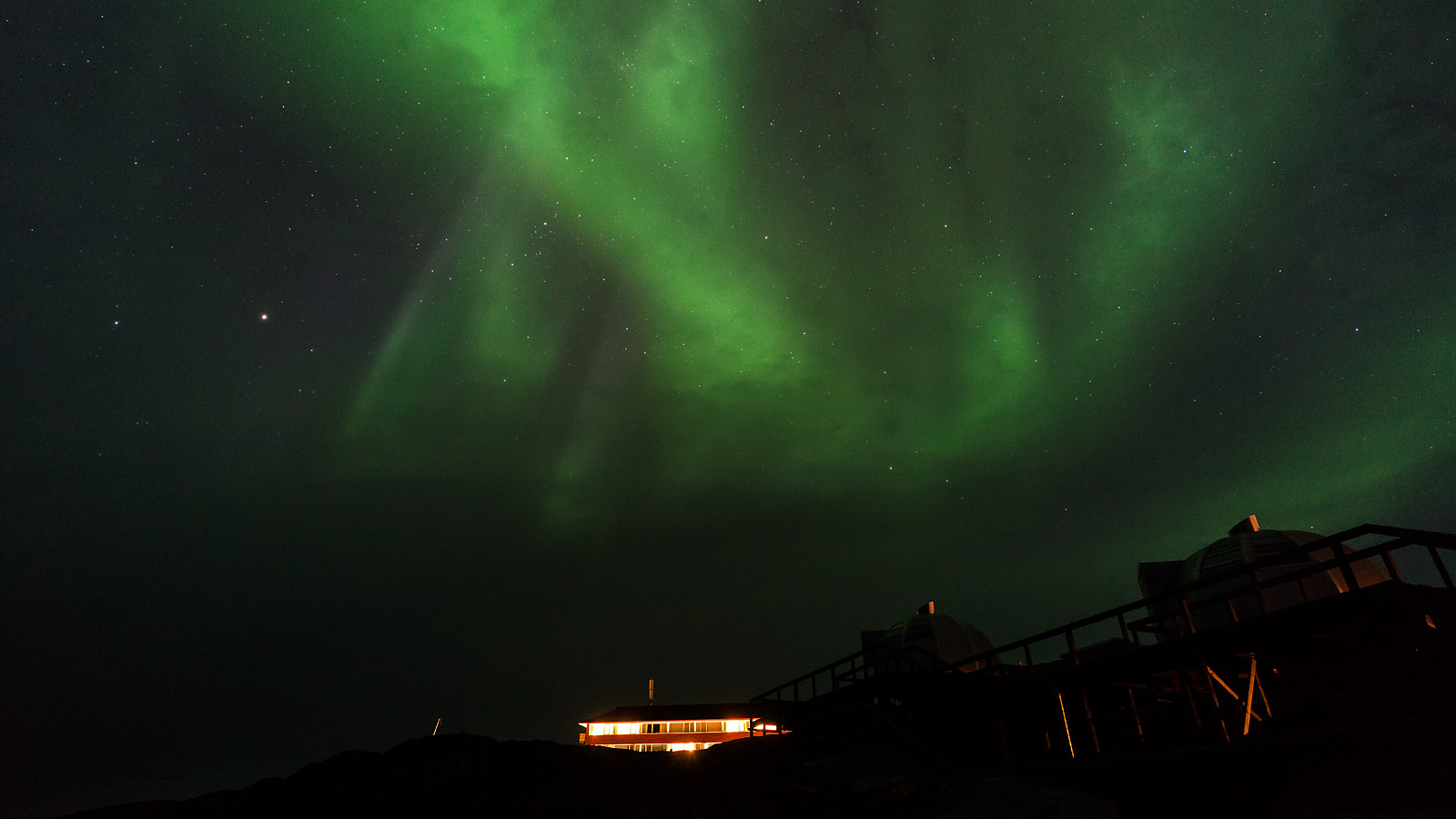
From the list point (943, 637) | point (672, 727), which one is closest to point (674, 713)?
point (672, 727)

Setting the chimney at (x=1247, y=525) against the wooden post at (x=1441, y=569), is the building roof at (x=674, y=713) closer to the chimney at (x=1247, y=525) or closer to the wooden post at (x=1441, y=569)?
the chimney at (x=1247, y=525)

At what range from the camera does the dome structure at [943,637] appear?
3234cm

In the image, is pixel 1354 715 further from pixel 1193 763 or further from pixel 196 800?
pixel 196 800

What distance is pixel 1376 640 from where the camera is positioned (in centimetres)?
1205

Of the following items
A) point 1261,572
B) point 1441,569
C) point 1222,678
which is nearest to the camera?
point 1441,569

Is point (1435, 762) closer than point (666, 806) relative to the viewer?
Yes

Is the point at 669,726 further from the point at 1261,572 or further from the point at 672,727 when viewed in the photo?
the point at 1261,572

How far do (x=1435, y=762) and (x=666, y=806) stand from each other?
12.9 metres

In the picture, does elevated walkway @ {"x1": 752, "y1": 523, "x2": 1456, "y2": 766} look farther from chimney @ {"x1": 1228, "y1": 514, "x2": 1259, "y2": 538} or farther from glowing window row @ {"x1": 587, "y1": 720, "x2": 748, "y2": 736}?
glowing window row @ {"x1": 587, "y1": 720, "x2": 748, "y2": 736}

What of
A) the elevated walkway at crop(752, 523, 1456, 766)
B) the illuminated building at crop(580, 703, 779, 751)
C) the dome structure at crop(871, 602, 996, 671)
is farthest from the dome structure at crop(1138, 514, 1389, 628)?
the illuminated building at crop(580, 703, 779, 751)

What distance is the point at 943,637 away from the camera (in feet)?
108

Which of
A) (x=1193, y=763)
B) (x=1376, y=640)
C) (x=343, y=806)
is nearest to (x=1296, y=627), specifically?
(x=1376, y=640)

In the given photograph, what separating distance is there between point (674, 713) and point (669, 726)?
115 centimetres

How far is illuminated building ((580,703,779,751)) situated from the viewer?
6109 cm
